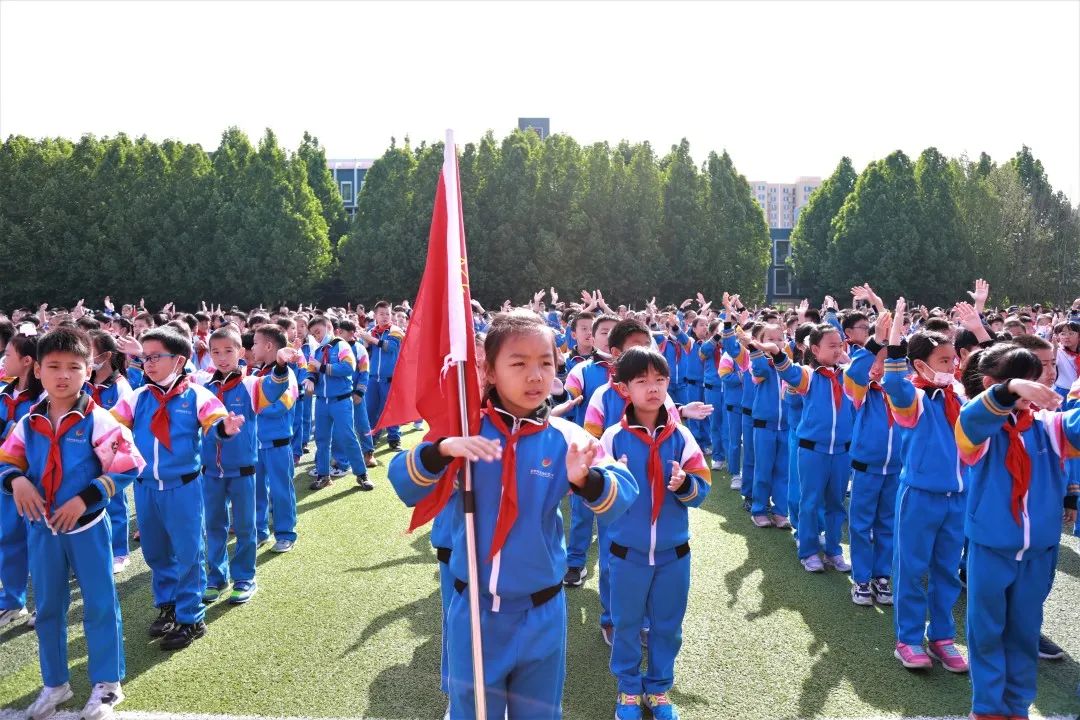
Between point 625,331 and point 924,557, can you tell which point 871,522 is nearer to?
point 924,557

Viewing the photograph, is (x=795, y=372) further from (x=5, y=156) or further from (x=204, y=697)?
(x=5, y=156)

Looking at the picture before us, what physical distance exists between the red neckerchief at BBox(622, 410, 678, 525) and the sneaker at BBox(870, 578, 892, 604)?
2.83 m

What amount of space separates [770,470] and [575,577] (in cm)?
283

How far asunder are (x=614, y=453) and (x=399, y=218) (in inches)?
1373

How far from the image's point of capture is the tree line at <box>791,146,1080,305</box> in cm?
3759

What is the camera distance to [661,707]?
410cm

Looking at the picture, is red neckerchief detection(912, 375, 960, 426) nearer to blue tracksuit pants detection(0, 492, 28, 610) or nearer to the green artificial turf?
the green artificial turf

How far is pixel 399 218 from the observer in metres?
37.3

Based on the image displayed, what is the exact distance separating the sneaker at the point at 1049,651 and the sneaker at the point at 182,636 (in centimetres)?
576

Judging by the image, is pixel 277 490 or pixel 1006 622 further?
pixel 277 490

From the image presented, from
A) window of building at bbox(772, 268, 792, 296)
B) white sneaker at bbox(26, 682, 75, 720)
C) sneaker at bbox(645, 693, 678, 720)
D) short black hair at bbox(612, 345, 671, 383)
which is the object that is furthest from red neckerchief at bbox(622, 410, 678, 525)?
window of building at bbox(772, 268, 792, 296)

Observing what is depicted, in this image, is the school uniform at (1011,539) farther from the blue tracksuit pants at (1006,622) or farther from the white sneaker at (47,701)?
the white sneaker at (47,701)

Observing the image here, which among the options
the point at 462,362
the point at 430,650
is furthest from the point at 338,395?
the point at 462,362

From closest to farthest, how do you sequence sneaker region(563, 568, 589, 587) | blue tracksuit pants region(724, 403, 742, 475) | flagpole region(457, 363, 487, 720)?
1. flagpole region(457, 363, 487, 720)
2. sneaker region(563, 568, 589, 587)
3. blue tracksuit pants region(724, 403, 742, 475)
